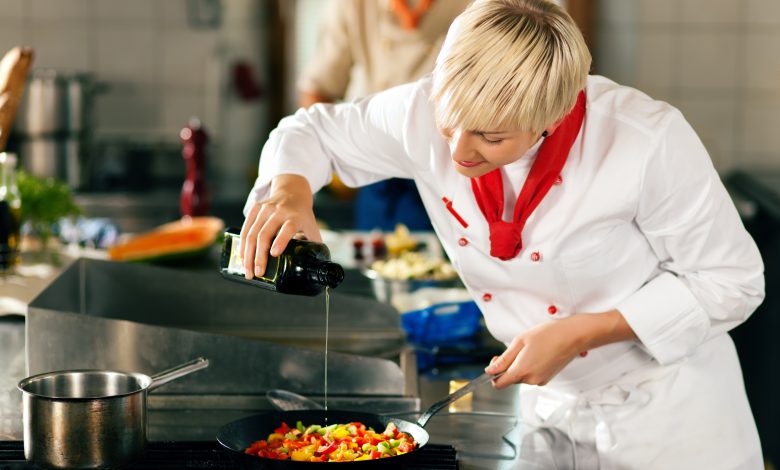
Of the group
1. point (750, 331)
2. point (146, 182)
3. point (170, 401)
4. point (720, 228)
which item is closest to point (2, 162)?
point (170, 401)

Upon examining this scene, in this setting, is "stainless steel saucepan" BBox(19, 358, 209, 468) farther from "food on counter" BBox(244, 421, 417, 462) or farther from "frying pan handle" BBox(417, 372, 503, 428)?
"frying pan handle" BBox(417, 372, 503, 428)

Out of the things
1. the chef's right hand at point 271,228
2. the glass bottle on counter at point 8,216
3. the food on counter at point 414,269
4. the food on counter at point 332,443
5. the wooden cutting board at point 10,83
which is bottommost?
the food on counter at point 414,269

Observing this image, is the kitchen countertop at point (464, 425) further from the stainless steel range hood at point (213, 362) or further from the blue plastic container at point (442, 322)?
the blue plastic container at point (442, 322)

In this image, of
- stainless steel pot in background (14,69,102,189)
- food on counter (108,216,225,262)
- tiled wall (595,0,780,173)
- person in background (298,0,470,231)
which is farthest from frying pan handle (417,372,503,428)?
tiled wall (595,0,780,173)

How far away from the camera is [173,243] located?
2643mm

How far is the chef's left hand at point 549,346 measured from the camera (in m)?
1.43

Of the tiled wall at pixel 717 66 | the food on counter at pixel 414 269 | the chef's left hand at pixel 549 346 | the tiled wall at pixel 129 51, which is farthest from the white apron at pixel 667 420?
the tiled wall at pixel 129 51

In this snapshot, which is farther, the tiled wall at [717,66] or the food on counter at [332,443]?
the tiled wall at [717,66]

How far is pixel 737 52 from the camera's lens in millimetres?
Answer: 4266

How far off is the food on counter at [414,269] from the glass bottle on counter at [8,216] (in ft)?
2.57

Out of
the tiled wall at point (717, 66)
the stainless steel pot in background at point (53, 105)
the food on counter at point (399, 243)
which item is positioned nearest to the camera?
the food on counter at point (399, 243)

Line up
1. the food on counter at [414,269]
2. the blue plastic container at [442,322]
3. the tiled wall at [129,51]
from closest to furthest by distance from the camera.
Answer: the blue plastic container at [442,322], the food on counter at [414,269], the tiled wall at [129,51]

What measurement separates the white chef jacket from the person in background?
1.57 metres

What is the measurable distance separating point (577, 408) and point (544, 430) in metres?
0.08
